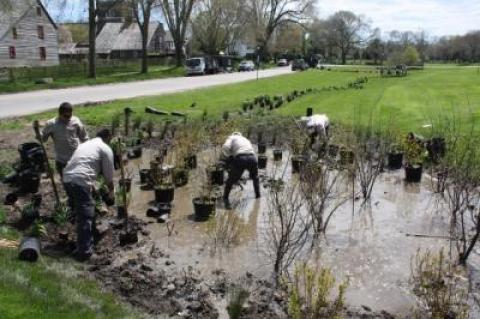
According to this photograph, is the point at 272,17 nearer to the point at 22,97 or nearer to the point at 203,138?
the point at 22,97

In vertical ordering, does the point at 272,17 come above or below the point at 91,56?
above

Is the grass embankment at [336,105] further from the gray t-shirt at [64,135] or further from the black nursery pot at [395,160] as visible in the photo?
the gray t-shirt at [64,135]

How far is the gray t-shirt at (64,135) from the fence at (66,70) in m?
28.7

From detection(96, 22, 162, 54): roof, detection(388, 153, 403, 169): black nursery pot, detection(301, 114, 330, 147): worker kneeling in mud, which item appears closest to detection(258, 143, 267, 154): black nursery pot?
detection(301, 114, 330, 147): worker kneeling in mud

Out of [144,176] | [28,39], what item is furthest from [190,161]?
[28,39]

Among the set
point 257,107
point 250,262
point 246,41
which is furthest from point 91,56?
point 246,41

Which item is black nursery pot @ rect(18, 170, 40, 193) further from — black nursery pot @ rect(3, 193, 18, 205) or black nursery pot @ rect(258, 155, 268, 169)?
black nursery pot @ rect(258, 155, 268, 169)

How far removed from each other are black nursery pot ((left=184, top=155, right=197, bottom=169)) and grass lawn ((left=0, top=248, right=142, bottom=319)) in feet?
18.7

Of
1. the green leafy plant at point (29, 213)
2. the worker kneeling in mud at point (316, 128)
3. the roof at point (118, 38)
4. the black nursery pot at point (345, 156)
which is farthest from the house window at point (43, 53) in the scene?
the green leafy plant at point (29, 213)

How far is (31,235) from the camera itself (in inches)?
299

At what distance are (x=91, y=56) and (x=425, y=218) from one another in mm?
33930

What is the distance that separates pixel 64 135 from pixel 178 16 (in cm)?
5213

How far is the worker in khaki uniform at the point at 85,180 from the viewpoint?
7.12 meters

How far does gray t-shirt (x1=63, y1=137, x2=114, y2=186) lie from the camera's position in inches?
280
